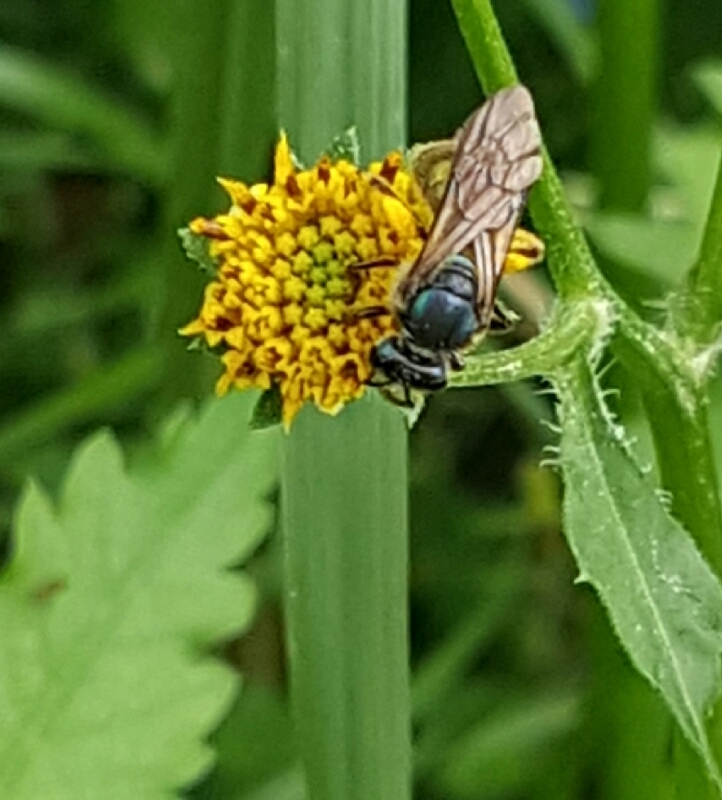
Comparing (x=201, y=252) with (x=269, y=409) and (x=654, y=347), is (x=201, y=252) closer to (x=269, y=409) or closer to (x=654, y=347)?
(x=269, y=409)

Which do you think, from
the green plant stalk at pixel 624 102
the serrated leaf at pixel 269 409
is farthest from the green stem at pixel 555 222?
the green plant stalk at pixel 624 102

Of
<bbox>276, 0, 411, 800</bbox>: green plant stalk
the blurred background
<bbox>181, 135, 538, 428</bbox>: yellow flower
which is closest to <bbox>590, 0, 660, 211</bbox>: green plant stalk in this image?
the blurred background

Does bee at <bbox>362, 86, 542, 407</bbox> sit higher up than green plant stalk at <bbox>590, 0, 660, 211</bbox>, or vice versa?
green plant stalk at <bbox>590, 0, 660, 211</bbox>

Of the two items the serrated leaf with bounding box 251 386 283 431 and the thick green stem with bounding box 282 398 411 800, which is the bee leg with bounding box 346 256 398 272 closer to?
the serrated leaf with bounding box 251 386 283 431

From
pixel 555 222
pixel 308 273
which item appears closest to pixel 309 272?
pixel 308 273

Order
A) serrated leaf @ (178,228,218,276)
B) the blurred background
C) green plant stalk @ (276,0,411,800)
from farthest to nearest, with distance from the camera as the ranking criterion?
the blurred background → green plant stalk @ (276,0,411,800) → serrated leaf @ (178,228,218,276)

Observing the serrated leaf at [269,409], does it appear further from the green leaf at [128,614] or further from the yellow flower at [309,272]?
the green leaf at [128,614]
